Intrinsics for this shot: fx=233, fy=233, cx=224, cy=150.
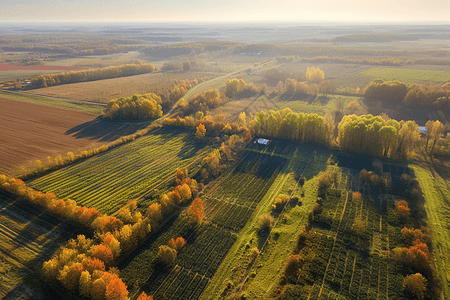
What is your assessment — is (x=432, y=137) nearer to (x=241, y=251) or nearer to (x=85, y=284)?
(x=241, y=251)

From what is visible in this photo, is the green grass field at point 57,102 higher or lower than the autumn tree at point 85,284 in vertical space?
higher

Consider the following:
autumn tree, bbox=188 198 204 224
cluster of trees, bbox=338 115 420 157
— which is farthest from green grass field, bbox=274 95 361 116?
autumn tree, bbox=188 198 204 224

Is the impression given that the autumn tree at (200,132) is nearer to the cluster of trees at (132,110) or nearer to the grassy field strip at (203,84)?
the cluster of trees at (132,110)

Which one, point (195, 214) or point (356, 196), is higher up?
point (356, 196)

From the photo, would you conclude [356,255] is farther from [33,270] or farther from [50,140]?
[50,140]

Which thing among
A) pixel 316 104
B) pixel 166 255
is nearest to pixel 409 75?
pixel 316 104

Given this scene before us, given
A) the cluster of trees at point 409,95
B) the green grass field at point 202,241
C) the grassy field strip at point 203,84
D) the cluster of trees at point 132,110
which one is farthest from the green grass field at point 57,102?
the cluster of trees at point 409,95
